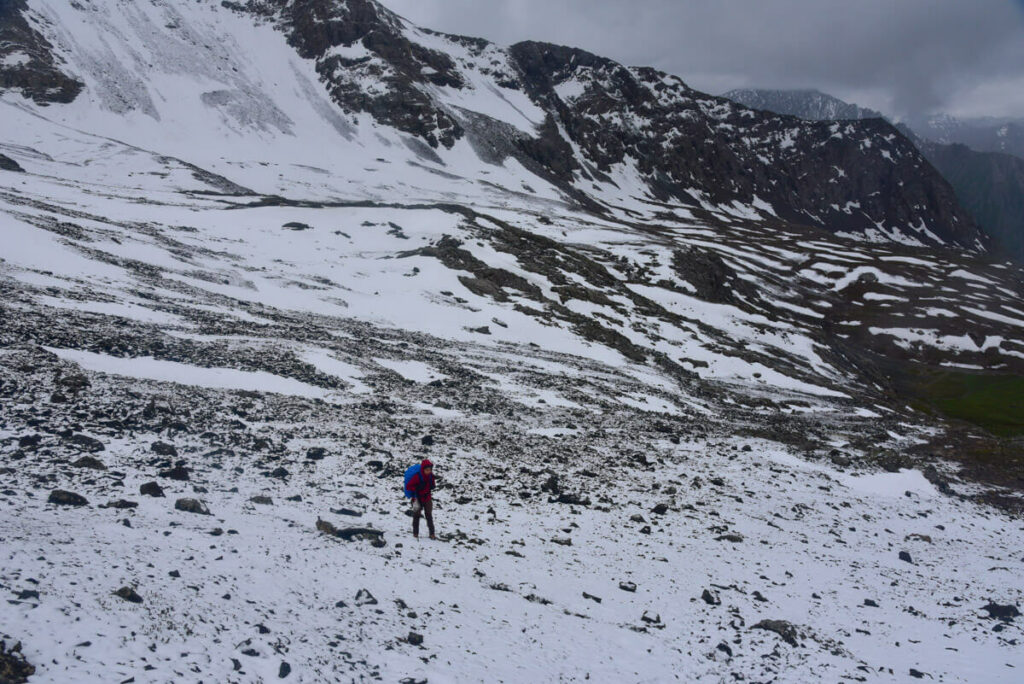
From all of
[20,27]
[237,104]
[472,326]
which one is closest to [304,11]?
[237,104]

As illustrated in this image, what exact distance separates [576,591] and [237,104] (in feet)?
561

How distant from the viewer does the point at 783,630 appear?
11.4 meters

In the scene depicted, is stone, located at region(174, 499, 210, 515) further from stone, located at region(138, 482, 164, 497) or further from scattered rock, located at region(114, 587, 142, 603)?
scattered rock, located at region(114, 587, 142, 603)

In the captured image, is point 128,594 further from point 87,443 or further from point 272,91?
point 272,91

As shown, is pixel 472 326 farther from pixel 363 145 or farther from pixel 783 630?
pixel 363 145

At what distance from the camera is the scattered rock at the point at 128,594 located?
7.72 meters

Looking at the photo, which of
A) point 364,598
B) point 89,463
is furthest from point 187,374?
point 364,598

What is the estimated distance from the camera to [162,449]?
13.6 meters

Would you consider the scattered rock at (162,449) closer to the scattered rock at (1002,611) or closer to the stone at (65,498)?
the stone at (65,498)

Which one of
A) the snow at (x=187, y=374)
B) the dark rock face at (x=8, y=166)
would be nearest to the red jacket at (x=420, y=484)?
the snow at (x=187, y=374)

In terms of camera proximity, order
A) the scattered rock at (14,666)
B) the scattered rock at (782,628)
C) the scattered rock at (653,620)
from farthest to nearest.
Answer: the scattered rock at (782,628) → the scattered rock at (653,620) → the scattered rock at (14,666)

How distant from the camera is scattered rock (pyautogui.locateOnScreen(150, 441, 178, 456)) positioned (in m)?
13.6

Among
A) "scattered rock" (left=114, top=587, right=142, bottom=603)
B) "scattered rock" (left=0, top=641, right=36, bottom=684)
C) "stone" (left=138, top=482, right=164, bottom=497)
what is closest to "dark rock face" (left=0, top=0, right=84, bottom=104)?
"stone" (left=138, top=482, right=164, bottom=497)

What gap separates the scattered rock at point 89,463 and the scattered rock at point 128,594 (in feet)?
16.7
